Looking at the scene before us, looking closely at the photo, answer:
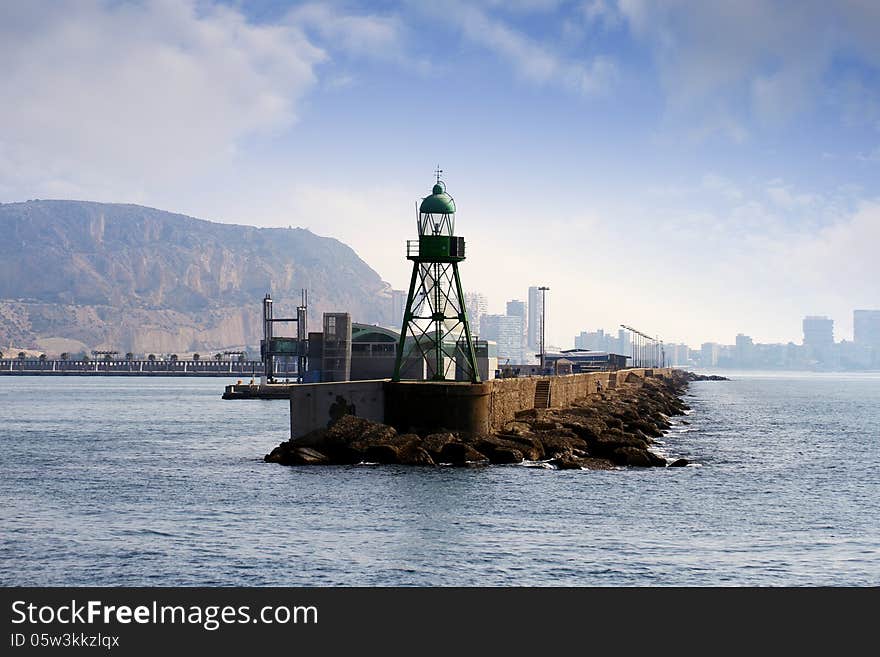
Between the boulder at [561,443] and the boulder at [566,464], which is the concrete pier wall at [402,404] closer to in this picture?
the boulder at [561,443]

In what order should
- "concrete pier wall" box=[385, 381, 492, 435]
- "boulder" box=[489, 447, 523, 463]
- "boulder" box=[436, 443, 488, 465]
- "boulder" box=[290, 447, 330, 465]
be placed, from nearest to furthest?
"boulder" box=[436, 443, 488, 465] → "boulder" box=[290, 447, 330, 465] → "boulder" box=[489, 447, 523, 463] → "concrete pier wall" box=[385, 381, 492, 435]

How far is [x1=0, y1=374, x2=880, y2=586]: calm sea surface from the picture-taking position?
27000mm

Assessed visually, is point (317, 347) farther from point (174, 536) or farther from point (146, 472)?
point (174, 536)

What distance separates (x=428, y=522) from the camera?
33656 millimetres

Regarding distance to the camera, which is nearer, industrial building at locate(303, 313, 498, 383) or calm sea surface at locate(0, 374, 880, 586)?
calm sea surface at locate(0, 374, 880, 586)

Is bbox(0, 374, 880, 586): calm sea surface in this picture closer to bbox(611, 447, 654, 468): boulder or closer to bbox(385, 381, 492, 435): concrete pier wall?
bbox(611, 447, 654, 468): boulder

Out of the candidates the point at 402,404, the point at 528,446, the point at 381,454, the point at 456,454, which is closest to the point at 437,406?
the point at 402,404

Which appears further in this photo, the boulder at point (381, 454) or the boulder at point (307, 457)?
the boulder at point (307, 457)

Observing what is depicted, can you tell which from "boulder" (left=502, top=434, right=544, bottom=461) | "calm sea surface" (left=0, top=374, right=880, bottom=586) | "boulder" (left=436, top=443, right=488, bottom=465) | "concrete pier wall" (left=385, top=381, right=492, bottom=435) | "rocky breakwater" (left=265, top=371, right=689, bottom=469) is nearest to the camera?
"calm sea surface" (left=0, top=374, right=880, bottom=586)

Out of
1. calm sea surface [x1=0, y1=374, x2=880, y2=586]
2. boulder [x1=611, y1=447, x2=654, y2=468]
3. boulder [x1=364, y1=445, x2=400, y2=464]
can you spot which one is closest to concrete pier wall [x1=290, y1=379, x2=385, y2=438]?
calm sea surface [x1=0, y1=374, x2=880, y2=586]

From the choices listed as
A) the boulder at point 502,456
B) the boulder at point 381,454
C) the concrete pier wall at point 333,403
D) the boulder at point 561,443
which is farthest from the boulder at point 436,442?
the boulder at point 561,443

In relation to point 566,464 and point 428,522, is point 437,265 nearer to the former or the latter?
point 566,464

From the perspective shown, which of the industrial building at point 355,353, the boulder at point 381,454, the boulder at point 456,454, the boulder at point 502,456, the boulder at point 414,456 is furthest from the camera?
the industrial building at point 355,353

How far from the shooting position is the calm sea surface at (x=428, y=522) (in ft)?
88.6
